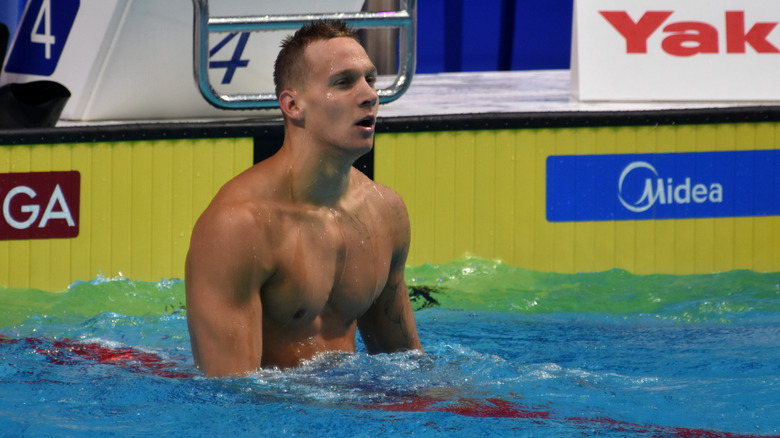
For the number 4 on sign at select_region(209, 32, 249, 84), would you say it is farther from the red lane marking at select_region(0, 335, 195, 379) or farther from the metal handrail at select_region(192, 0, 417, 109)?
the red lane marking at select_region(0, 335, 195, 379)

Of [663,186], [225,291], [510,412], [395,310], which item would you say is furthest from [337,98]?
[663,186]

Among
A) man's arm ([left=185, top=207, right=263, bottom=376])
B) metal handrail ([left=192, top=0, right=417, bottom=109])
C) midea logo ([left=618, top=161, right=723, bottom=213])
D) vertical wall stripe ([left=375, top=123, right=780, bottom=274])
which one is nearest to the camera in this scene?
man's arm ([left=185, top=207, right=263, bottom=376])

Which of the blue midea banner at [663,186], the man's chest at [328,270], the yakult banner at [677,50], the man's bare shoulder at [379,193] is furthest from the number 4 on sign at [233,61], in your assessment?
the man's chest at [328,270]

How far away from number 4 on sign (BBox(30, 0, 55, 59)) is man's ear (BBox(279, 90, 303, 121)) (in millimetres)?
2860

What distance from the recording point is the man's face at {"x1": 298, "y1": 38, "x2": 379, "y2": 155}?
9.07 ft

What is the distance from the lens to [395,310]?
10.3 feet

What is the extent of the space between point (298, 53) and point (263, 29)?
1986mm

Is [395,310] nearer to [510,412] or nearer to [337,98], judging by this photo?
[510,412]

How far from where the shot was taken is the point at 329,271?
2934 mm

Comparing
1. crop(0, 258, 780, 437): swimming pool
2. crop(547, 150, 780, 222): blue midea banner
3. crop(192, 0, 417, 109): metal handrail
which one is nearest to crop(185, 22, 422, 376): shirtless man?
crop(0, 258, 780, 437): swimming pool

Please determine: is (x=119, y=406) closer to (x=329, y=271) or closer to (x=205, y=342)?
(x=205, y=342)

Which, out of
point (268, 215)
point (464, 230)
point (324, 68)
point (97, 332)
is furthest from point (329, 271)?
point (464, 230)

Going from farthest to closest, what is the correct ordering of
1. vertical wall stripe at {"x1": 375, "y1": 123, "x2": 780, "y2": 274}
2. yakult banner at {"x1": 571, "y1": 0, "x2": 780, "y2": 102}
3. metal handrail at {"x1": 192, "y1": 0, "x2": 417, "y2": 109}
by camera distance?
yakult banner at {"x1": 571, "y1": 0, "x2": 780, "y2": 102}
vertical wall stripe at {"x1": 375, "y1": 123, "x2": 780, "y2": 274}
metal handrail at {"x1": 192, "y1": 0, "x2": 417, "y2": 109}

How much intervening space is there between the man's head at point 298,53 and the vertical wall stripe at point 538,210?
90.9 inches
